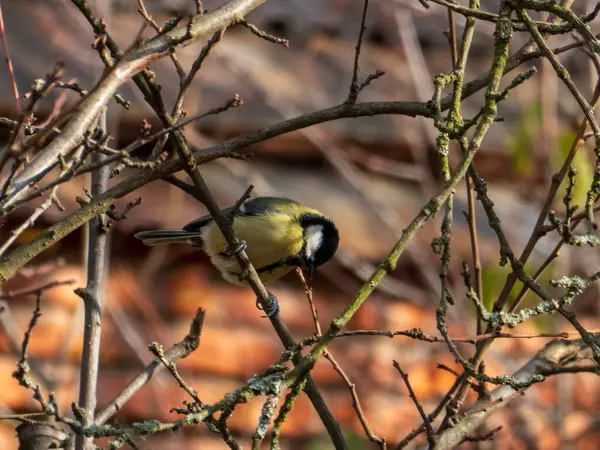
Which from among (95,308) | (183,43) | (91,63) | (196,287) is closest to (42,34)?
(91,63)

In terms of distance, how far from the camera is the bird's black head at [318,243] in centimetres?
249

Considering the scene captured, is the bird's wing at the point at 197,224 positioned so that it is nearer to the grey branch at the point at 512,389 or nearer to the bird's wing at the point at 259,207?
the bird's wing at the point at 259,207

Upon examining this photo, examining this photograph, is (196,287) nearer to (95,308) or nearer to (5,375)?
(5,375)

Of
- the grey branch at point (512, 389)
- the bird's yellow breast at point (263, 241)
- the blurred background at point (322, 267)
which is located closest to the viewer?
the grey branch at point (512, 389)

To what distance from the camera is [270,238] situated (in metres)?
2.48

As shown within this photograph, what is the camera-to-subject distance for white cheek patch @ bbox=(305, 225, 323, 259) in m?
2.50

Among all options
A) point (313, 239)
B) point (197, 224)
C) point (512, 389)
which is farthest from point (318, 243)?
point (512, 389)

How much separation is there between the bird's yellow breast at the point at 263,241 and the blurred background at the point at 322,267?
Result: 19 cm

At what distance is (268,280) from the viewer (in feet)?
8.45

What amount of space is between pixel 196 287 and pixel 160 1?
1115 millimetres

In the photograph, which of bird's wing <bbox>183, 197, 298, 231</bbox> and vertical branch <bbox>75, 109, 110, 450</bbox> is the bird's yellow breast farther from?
vertical branch <bbox>75, 109, 110, 450</bbox>

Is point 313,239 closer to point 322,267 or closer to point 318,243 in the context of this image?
point 318,243

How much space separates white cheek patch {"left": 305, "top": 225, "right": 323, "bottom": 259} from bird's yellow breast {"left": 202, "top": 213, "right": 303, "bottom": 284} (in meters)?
0.02

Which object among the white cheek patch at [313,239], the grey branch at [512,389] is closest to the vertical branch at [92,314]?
the grey branch at [512,389]
